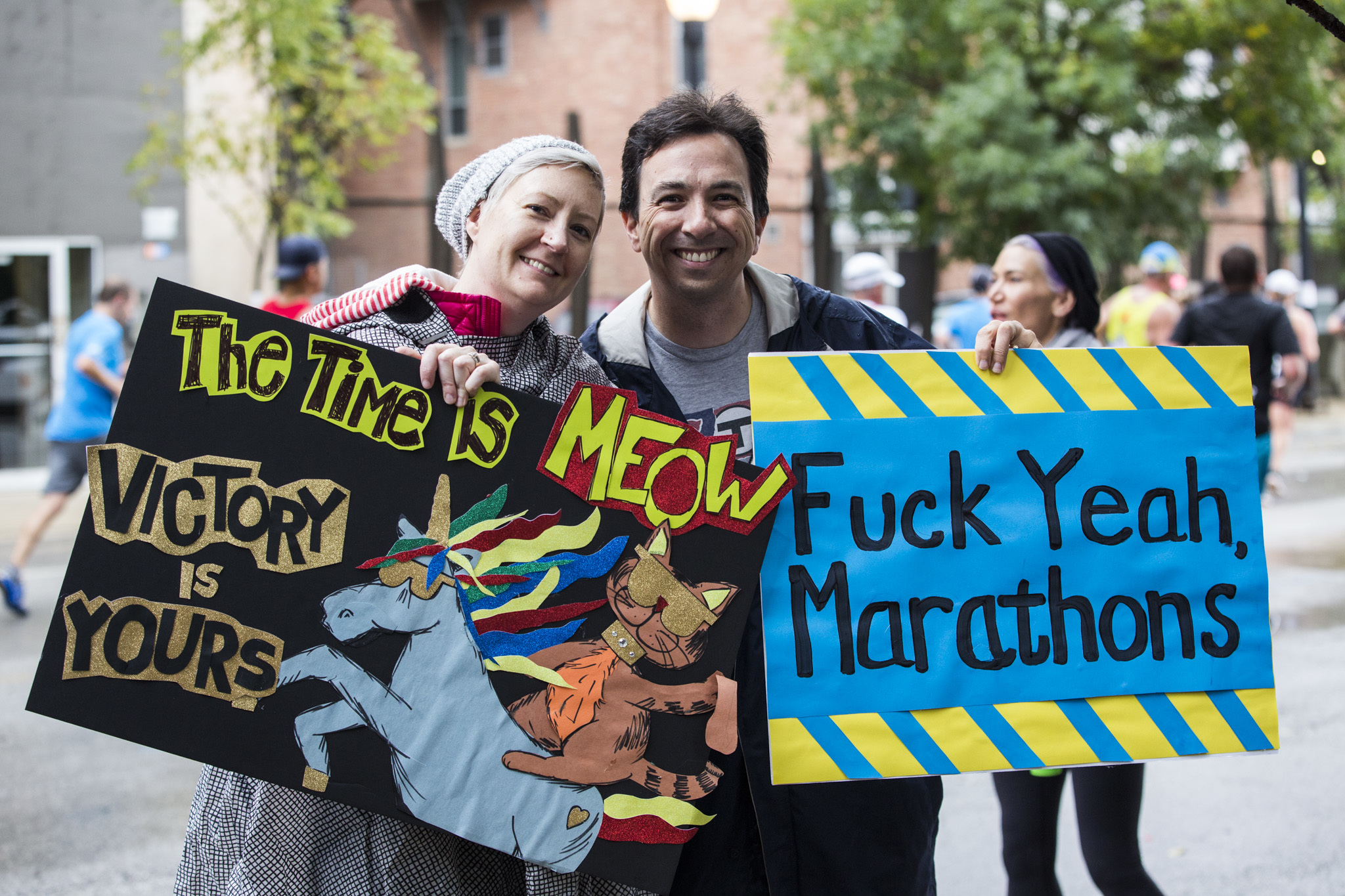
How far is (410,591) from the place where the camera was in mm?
1893

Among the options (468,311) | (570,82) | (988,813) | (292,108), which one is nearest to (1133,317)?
(988,813)

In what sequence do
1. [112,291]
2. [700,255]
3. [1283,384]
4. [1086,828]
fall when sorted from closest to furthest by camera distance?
[700,255]
[1086,828]
[112,291]
[1283,384]

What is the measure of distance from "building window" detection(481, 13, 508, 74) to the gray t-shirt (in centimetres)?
2209

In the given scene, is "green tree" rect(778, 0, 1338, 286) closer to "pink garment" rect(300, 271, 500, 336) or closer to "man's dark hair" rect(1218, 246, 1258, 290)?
"man's dark hair" rect(1218, 246, 1258, 290)

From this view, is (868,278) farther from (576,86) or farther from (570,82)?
(570,82)

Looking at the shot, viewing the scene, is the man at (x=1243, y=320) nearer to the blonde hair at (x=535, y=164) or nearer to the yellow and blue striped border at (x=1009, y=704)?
the yellow and blue striped border at (x=1009, y=704)

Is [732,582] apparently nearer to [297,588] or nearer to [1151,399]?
[297,588]

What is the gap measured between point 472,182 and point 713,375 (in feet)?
1.99

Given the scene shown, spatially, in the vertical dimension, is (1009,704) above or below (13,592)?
above

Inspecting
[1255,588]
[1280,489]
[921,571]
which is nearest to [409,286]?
[921,571]

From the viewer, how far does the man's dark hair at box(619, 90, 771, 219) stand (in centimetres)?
222

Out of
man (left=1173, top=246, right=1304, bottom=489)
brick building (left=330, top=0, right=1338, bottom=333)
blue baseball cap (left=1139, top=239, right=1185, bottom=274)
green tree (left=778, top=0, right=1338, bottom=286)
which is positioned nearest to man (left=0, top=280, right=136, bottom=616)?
man (left=1173, top=246, right=1304, bottom=489)

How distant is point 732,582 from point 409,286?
0.78 m

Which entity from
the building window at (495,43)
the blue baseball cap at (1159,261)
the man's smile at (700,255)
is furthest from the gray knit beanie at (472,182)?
the building window at (495,43)
